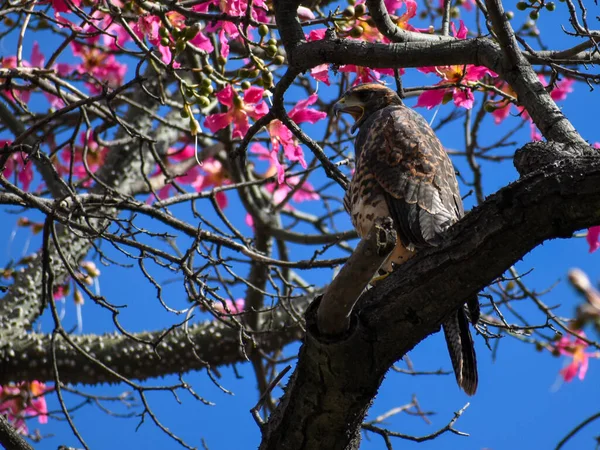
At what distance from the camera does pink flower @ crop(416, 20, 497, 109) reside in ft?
9.55

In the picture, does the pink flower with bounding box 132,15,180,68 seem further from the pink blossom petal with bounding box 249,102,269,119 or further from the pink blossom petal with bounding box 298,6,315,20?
the pink blossom petal with bounding box 298,6,315,20

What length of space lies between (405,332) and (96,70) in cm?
377

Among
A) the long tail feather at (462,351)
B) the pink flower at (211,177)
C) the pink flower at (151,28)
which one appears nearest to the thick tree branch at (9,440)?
the long tail feather at (462,351)

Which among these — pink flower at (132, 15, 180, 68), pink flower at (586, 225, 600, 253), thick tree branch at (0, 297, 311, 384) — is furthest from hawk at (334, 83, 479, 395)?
thick tree branch at (0, 297, 311, 384)

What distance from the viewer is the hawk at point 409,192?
2.44 metres

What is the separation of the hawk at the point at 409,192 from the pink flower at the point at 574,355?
1.99 m

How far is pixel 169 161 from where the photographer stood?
5230mm

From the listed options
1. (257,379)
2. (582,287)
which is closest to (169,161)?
(257,379)

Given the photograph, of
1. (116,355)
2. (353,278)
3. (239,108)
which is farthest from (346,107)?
(353,278)

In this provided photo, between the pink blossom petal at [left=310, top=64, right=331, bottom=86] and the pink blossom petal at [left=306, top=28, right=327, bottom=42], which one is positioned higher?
→ the pink blossom petal at [left=306, top=28, right=327, bottom=42]

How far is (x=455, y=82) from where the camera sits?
2879mm

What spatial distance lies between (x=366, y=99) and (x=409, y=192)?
1.16m

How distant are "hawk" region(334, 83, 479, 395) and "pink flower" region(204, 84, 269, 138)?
48cm

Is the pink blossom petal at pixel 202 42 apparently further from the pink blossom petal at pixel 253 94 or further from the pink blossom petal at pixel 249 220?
the pink blossom petal at pixel 249 220
